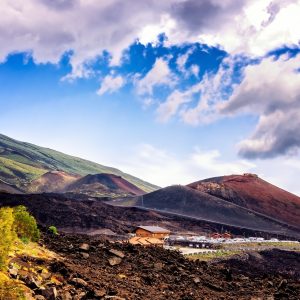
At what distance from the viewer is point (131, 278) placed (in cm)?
2872

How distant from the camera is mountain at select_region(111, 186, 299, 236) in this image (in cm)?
12319

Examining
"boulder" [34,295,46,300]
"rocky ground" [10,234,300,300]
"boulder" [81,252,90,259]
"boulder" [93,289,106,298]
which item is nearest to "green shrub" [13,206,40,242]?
"rocky ground" [10,234,300,300]

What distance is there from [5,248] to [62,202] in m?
94.4

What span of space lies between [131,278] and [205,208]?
103697mm

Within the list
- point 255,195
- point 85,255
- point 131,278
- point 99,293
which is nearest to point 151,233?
point 85,255

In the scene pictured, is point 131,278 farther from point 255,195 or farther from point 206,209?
point 255,195

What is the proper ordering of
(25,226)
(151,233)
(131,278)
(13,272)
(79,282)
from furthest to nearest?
1. (151,233)
2. (25,226)
3. (131,278)
4. (79,282)
5. (13,272)

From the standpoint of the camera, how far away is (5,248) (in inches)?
776

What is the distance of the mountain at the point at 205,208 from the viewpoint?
123 meters

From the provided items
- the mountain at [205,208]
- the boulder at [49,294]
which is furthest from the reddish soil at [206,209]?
the boulder at [49,294]

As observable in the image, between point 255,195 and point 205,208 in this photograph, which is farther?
point 255,195

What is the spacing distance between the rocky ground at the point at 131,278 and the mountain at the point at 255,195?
110588 mm

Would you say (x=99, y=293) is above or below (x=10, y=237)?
below

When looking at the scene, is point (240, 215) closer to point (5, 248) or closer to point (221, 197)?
point (221, 197)
